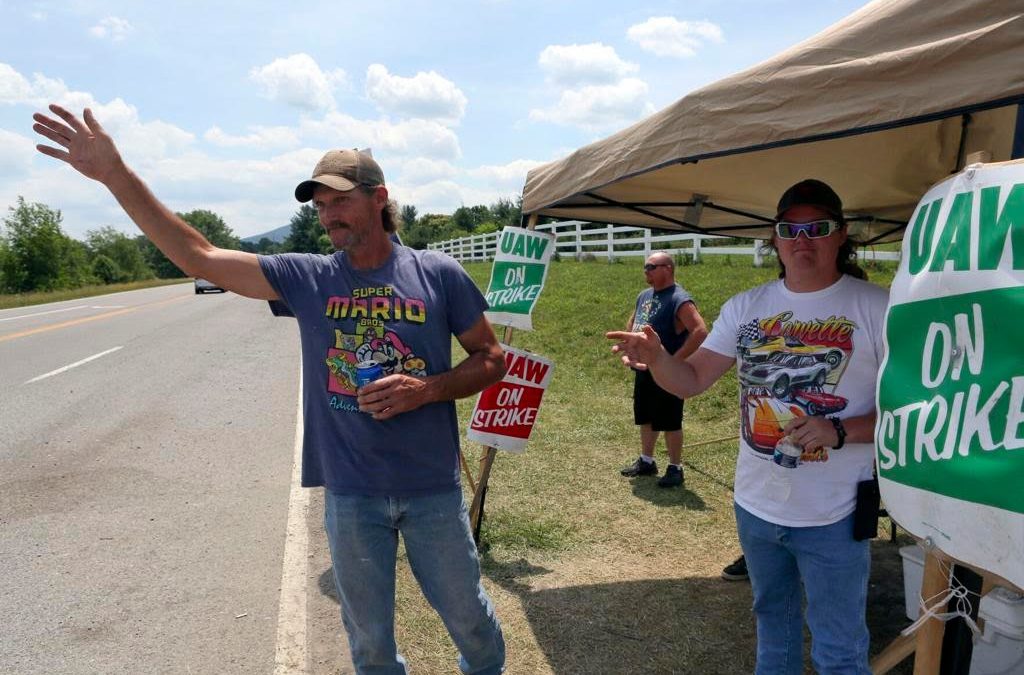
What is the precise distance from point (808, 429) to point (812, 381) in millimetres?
183

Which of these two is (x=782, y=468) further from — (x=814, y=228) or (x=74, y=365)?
(x=74, y=365)

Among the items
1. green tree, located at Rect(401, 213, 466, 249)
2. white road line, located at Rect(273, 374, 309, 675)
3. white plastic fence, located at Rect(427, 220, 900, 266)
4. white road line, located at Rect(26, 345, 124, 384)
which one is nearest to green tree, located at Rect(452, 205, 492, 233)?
green tree, located at Rect(401, 213, 466, 249)

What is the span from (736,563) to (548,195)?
93.1 inches

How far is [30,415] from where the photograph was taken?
794cm

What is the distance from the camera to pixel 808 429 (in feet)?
7.07

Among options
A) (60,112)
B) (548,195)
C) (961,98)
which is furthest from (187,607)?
(961,98)

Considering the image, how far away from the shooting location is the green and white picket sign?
4.52 metres

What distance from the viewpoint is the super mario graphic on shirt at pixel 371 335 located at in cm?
240

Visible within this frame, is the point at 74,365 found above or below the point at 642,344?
below

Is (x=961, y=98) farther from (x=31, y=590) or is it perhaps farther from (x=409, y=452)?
(x=31, y=590)

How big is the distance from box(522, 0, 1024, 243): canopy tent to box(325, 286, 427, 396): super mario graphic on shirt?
1.15m

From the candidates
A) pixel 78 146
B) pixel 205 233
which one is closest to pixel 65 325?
pixel 78 146

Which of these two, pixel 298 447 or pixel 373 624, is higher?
pixel 373 624

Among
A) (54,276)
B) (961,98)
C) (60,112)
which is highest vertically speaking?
(60,112)
